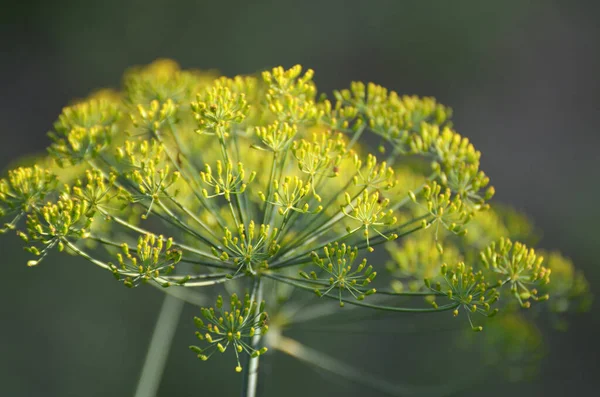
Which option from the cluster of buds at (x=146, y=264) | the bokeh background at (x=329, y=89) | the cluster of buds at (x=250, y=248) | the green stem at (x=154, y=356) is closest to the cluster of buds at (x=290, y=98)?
the cluster of buds at (x=250, y=248)

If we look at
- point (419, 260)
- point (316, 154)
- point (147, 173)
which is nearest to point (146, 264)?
point (147, 173)

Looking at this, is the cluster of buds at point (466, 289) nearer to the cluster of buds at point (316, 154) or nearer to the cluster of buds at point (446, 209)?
the cluster of buds at point (446, 209)

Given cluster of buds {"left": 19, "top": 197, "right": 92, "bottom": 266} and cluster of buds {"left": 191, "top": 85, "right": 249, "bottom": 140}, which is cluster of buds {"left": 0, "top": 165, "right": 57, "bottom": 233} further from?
cluster of buds {"left": 191, "top": 85, "right": 249, "bottom": 140}

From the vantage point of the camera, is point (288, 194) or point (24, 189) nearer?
→ point (288, 194)

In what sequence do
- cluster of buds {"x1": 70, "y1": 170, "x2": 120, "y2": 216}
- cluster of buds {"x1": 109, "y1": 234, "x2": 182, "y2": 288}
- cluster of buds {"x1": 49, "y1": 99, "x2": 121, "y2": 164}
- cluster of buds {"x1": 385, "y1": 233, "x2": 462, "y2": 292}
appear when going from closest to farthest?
cluster of buds {"x1": 109, "y1": 234, "x2": 182, "y2": 288} < cluster of buds {"x1": 70, "y1": 170, "x2": 120, "y2": 216} < cluster of buds {"x1": 49, "y1": 99, "x2": 121, "y2": 164} < cluster of buds {"x1": 385, "y1": 233, "x2": 462, "y2": 292}

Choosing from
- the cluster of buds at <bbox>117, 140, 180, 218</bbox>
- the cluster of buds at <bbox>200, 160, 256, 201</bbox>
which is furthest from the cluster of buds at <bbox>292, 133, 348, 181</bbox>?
the cluster of buds at <bbox>117, 140, 180, 218</bbox>

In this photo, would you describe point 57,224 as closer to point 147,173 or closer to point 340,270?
point 147,173

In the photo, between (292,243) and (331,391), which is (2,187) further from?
(331,391)
